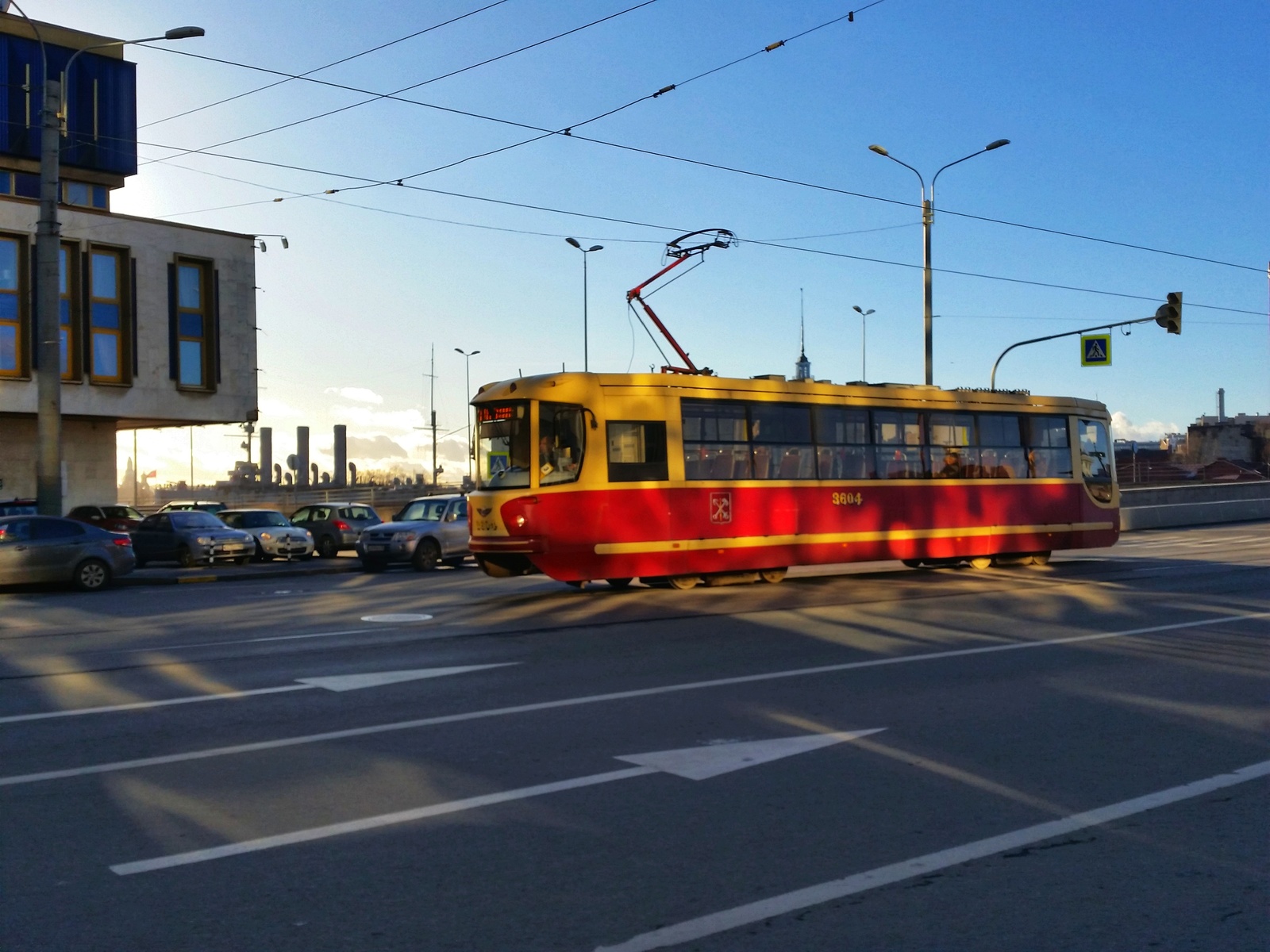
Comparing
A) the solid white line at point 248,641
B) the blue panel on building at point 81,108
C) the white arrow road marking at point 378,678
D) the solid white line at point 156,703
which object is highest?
the blue panel on building at point 81,108

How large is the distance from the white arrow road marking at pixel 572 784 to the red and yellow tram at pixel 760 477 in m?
9.24

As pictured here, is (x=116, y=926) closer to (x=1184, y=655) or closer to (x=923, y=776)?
(x=923, y=776)

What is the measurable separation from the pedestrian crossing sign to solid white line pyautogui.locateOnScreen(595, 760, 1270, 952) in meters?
31.2

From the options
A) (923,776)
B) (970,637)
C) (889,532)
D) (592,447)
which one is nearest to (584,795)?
(923,776)

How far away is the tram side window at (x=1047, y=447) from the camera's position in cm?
2291

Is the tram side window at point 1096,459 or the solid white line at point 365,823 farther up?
the tram side window at point 1096,459

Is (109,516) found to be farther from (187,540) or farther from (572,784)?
(572,784)

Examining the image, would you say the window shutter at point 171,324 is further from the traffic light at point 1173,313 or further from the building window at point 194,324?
the traffic light at point 1173,313

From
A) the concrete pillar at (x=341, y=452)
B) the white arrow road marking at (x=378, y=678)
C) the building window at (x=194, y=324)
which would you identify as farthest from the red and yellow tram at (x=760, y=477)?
the concrete pillar at (x=341, y=452)

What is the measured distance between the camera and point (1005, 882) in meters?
4.78

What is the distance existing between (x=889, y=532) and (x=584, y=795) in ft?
49.2

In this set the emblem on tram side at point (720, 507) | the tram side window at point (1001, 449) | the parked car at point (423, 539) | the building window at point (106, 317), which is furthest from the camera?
the building window at point (106, 317)

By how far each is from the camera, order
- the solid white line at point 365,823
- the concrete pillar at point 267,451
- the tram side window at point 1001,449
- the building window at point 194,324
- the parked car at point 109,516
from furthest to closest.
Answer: the concrete pillar at point 267,451
the building window at point 194,324
the parked car at point 109,516
the tram side window at point 1001,449
the solid white line at point 365,823

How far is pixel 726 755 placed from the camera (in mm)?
6996
